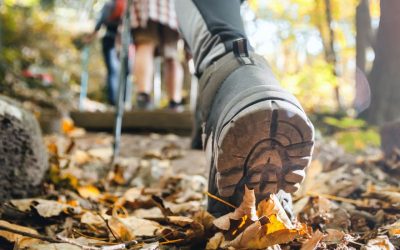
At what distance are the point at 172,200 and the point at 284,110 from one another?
2.24ft

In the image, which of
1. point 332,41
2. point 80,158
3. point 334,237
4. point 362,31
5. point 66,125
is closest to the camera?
point 334,237

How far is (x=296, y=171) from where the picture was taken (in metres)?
0.86

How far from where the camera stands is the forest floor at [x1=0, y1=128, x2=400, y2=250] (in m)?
0.83

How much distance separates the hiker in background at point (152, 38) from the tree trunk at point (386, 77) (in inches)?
69.1

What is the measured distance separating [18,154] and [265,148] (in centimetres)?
85

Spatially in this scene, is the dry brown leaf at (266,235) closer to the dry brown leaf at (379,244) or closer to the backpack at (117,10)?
the dry brown leaf at (379,244)

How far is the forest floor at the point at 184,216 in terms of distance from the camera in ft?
2.73

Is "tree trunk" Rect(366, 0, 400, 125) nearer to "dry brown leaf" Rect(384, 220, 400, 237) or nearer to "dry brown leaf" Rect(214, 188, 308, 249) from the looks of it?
"dry brown leaf" Rect(384, 220, 400, 237)

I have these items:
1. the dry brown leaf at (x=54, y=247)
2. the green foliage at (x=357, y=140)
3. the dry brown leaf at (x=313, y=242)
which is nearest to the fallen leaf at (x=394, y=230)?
the dry brown leaf at (x=313, y=242)

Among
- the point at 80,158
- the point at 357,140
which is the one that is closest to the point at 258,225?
the point at 80,158

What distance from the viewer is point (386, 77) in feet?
13.2

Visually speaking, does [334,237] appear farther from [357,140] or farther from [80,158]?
[357,140]

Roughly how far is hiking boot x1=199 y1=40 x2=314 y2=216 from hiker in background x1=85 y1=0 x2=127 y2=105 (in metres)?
3.33

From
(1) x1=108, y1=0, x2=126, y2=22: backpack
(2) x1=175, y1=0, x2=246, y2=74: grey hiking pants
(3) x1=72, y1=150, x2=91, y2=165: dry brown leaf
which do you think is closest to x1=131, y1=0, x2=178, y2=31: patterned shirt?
(1) x1=108, y1=0, x2=126, y2=22: backpack
